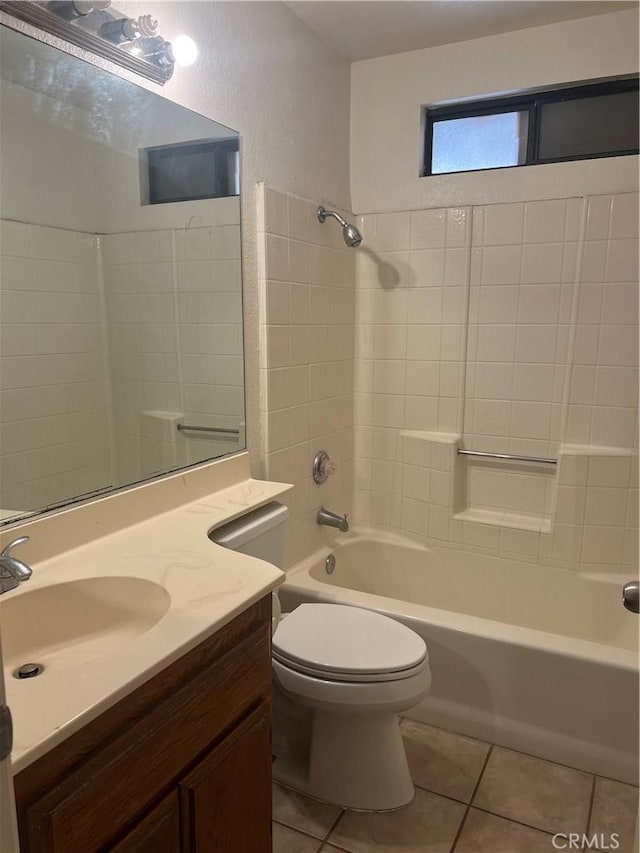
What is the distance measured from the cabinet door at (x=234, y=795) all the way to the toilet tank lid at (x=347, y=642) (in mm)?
362

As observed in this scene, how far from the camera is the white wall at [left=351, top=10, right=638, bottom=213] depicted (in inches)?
84.0

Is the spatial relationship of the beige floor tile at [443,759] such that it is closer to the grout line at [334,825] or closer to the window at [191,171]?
the grout line at [334,825]

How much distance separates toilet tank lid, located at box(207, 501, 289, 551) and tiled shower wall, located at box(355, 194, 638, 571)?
97 cm

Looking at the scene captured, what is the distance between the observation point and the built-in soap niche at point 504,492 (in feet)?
7.97

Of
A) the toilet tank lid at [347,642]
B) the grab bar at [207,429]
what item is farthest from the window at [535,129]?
the toilet tank lid at [347,642]

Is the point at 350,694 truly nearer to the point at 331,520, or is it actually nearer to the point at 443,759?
the point at 443,759

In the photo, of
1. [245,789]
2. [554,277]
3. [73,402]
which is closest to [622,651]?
[245,789]

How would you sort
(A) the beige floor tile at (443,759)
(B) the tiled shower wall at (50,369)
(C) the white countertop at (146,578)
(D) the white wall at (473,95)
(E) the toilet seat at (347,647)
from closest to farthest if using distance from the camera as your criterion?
(C) the white countertop at (146,578) < (B) the tiled shower wall at (50,369) < (E) the toilet seat at (347,647) < (A) the beige floor tile at (443,759) < (D) the white wall at (473,95)

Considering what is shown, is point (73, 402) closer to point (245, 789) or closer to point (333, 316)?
point (245, 789)

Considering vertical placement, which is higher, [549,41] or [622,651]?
[549,41]

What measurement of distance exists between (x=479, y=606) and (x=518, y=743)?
0.67 metres

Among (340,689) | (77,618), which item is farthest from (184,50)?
(340,689)

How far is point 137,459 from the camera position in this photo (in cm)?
159

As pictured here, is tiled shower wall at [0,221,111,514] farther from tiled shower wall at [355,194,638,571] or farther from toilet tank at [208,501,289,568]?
tiled shower wall at [355,194,638,571]
